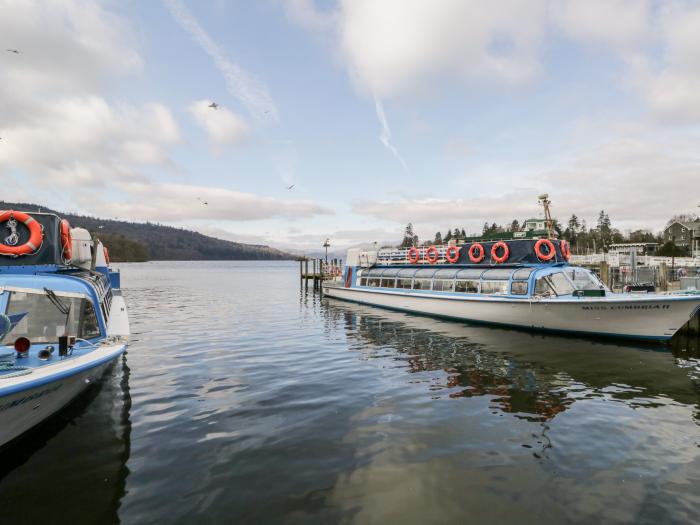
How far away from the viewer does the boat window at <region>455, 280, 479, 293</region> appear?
2434cm

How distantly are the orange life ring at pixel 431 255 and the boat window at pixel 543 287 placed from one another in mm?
8472

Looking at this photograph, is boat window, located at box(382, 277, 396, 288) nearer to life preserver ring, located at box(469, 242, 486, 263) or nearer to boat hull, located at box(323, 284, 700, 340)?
boat hull, located at box(323, 284, 700, 340)

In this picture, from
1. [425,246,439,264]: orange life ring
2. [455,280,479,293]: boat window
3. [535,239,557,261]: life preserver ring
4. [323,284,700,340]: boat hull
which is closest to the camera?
[323,284,700,340]: boat hull

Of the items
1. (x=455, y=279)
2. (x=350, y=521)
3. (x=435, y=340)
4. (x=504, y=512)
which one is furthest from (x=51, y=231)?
(x=455, y=279)

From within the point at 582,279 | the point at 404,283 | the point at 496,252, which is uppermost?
the point at 496,252

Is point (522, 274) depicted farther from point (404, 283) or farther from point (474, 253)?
point (404, 283)

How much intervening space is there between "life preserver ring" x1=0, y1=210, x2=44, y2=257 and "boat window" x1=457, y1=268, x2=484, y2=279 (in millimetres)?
21831

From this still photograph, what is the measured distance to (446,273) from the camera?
26.9 m

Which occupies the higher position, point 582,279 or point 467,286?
point 582,279

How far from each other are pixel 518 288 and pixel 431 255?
7.99m

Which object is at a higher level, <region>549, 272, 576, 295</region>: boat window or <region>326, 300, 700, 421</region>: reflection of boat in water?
<region>549, 272, 576, 295</region>: boat window

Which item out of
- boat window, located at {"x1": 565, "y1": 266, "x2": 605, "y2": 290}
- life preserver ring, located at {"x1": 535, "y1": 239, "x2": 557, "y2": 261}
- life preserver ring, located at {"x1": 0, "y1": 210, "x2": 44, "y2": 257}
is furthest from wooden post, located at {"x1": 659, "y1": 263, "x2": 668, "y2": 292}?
life preserver ring, located at {"x1": 0, "y1": 210, "x2": 44, "y2": 257}

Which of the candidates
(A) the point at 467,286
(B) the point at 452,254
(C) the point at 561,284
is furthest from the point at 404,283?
(C) the point at 561,284

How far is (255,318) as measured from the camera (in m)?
27.6
